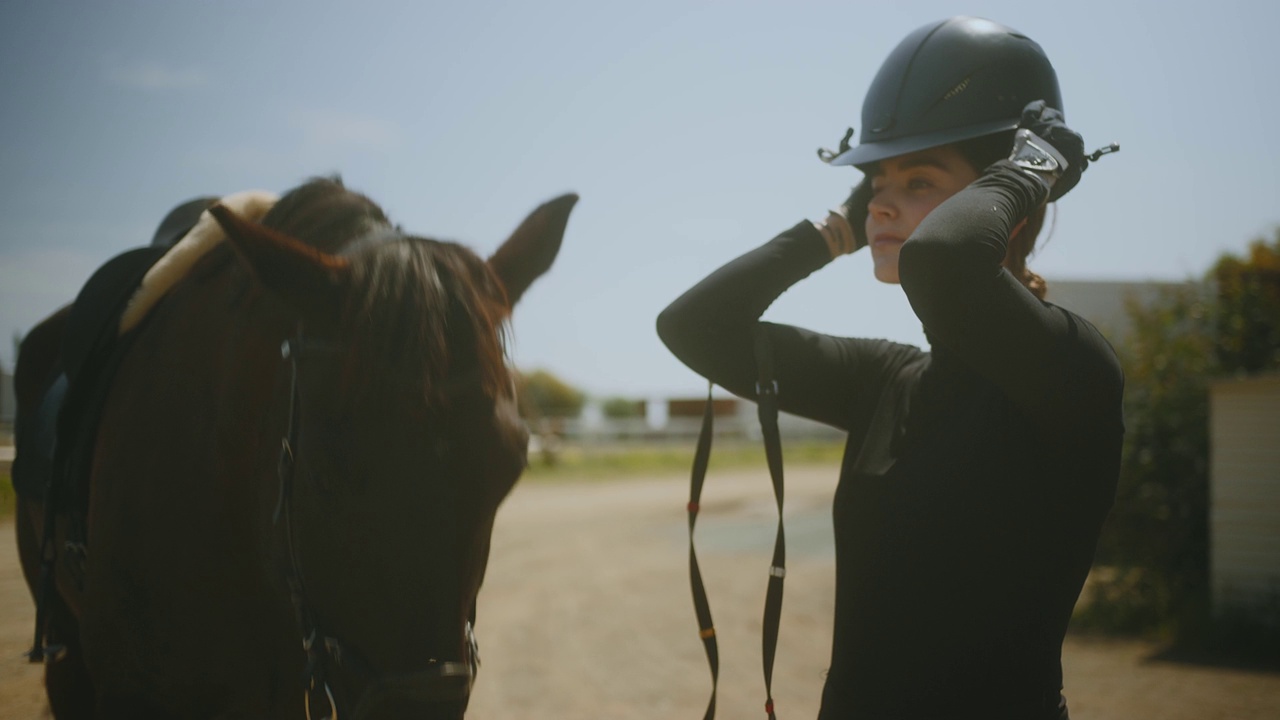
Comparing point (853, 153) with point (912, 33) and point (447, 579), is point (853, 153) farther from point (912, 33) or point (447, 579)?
point (447, 579)

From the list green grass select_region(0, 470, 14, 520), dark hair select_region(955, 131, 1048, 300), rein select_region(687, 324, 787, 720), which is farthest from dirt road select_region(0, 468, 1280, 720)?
dark hair select_region(955, 131, 1048, 300)

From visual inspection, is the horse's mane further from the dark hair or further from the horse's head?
the dark hair

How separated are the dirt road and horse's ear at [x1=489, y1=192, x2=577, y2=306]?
281 cm

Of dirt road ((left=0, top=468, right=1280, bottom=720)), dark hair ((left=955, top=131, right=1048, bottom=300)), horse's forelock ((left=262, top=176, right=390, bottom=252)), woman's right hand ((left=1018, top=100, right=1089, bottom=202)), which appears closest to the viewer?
woman's right hand ((left=1018, top=100, right=1089, bottom=202))

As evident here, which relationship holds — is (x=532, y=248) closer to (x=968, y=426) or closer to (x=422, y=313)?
(x=422, y=313)

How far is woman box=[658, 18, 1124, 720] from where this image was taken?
5.33ft

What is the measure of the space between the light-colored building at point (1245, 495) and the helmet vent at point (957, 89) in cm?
718

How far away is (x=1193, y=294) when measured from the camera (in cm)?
940

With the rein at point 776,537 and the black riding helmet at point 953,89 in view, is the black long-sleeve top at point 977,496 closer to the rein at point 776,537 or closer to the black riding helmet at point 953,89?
the rein at point 776,537

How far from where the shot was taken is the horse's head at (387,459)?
1.74 m

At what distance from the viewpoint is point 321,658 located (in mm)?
1798

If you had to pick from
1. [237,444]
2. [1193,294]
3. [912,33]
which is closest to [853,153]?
[912,33]

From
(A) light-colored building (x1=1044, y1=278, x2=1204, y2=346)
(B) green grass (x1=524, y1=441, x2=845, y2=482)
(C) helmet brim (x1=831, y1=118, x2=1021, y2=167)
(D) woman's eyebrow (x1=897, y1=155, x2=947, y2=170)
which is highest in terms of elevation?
(A) light-colored building (x1=1044, y1=278, x2=1204, y2=346)

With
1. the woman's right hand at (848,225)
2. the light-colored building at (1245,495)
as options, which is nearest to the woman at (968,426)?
the woman's right hand at (848,225)
